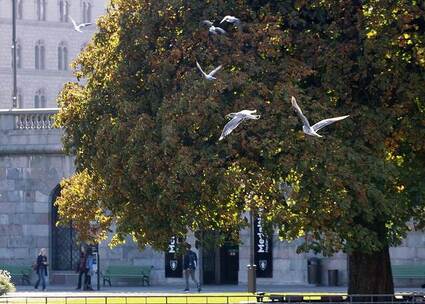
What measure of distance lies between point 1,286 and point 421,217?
13.3 m

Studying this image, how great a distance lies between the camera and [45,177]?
219 feet

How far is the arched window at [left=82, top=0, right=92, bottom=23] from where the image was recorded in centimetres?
13375

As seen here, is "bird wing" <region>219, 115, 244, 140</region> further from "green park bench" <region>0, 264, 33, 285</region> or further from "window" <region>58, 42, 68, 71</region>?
"window" <region>58, 42, 68, 71</region>

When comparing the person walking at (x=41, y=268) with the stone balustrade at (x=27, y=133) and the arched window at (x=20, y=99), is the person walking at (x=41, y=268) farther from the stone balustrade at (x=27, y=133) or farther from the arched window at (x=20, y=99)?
the arched window at (x=20, y=99)

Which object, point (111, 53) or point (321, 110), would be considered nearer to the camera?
point (321, 110)

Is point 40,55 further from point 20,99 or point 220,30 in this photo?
point 220,30

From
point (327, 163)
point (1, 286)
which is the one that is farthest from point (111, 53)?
point (1, 286)

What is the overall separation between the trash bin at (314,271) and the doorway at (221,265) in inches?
109

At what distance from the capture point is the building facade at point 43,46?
131375 mm

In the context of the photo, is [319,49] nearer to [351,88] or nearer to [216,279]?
[351,88]

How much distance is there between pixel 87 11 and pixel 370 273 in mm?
93927

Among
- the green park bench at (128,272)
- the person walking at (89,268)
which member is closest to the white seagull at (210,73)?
the person walking at (89,268)

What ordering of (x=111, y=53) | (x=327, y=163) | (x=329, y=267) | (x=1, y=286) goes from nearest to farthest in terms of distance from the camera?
(x=327, y=163), (x=111, y=53), (x=1, y=286), (x=329, y=267)

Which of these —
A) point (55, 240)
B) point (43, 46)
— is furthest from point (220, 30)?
point (43, 46)
